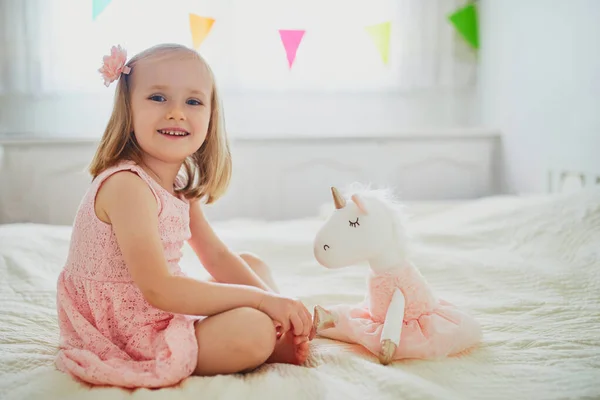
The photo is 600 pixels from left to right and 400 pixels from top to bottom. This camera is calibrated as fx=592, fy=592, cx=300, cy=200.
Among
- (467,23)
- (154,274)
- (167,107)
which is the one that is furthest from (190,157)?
(467,23)

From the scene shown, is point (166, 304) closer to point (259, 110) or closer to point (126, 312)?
point (126, 312)

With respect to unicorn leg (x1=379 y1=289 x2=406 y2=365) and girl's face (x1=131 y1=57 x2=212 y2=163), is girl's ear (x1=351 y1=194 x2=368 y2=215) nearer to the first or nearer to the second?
unicorn leg (x1=379 y1=289 x2=406 y2=365)

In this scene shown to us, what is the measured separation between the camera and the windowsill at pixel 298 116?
243 cm

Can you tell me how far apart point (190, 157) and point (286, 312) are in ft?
1.31

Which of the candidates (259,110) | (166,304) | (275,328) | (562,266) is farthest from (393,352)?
(259,110)

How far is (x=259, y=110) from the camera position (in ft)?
8.36

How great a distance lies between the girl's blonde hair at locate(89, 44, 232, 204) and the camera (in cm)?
97

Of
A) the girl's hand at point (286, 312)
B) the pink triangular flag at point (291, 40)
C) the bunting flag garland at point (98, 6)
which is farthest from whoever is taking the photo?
the pink triangular flag at point (291, 40)

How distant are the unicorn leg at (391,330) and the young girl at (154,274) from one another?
11 centimetres

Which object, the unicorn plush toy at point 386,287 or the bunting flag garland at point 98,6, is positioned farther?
the bunting flag garland at point 98,6

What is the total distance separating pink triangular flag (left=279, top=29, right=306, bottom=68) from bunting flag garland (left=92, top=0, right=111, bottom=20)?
0.71 metres

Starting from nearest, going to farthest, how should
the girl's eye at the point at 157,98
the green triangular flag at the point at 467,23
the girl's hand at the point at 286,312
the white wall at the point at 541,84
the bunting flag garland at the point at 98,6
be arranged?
the girl's hand at the point at 286,312 < the girl's eye at the point at 157,98 < the white wall at the point at 541,84 < the bunting flag garland at the point at 98,6 < the green triangular flag at the point at 467,23

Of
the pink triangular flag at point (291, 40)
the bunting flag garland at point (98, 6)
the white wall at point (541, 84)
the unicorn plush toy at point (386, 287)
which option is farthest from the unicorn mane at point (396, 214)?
the bunting flag garland at point (98, 6)

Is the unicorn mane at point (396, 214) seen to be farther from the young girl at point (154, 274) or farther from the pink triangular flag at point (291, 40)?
the pink triangular flag at point (291, 40)
